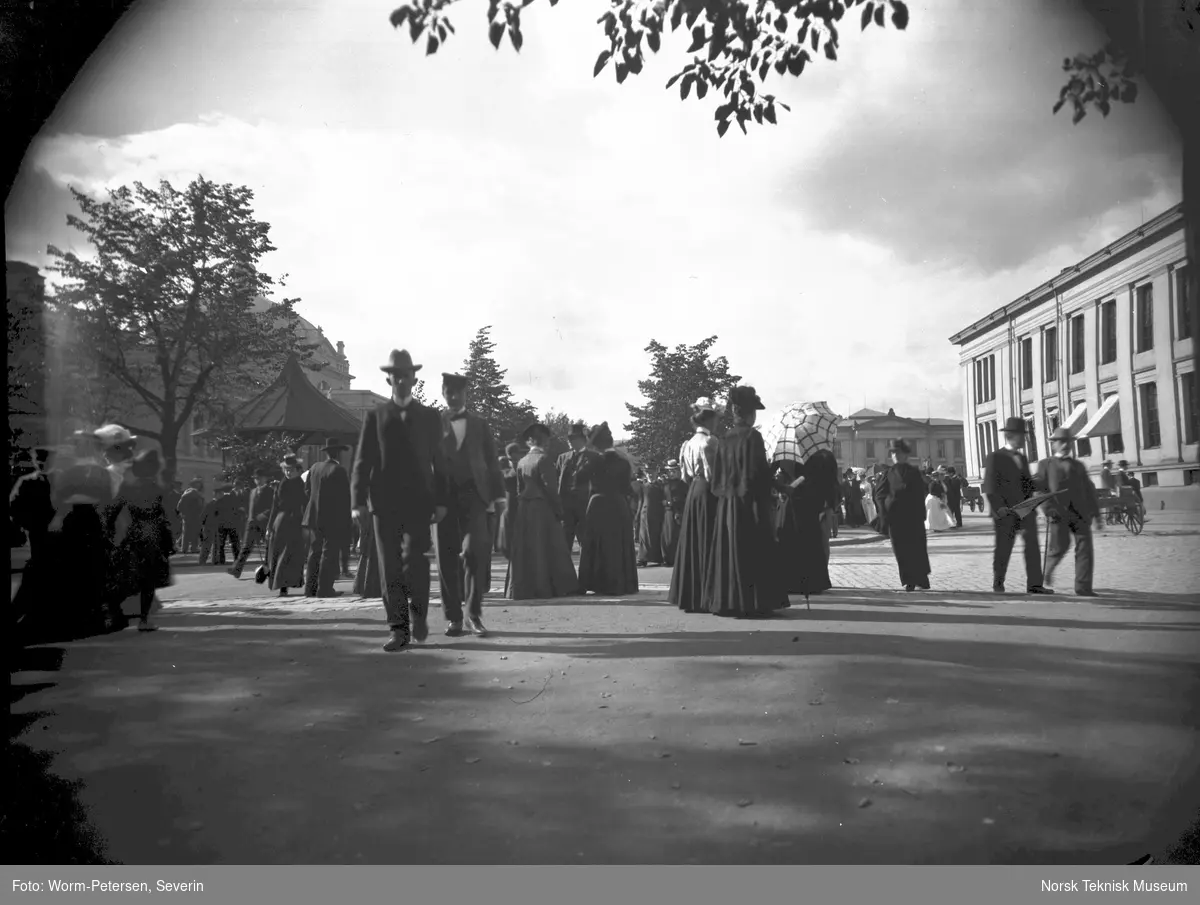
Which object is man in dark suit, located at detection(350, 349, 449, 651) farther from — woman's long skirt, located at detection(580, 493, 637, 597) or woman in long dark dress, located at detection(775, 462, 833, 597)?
woman's long skirt, located at detection(580, 493, 637, 597)

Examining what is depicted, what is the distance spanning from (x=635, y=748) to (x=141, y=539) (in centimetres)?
227

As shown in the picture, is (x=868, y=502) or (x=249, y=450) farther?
(x=868, y=502)

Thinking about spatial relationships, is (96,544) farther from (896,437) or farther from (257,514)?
(896,437)

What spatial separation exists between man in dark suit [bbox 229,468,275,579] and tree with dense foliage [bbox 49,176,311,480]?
36 cm

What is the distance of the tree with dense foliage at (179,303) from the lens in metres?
3.20

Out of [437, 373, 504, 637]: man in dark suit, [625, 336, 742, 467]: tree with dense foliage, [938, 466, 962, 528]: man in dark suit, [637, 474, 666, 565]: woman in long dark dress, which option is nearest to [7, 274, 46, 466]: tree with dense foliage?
[437, 373, 504, 637]: man in dark suit

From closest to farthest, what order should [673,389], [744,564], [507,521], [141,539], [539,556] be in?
[673,389]
[141,539]
[744,564]
[539,556]
[507,521]

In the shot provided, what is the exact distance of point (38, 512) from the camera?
334cm

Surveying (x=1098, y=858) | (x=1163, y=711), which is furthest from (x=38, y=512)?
(x=1163, y=711)

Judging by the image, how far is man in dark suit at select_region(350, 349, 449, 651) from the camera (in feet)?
10.6

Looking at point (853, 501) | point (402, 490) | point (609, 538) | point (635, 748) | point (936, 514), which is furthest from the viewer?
point (609, 538)

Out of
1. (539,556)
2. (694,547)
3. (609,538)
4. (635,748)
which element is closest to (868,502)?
(635,748)

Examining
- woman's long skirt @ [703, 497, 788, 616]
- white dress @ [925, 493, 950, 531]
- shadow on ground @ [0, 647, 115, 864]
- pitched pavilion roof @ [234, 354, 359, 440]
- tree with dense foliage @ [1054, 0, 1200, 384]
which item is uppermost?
tree with dense foliage @ [1054, 0, 1200, 384]

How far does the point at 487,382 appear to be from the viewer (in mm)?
3270
